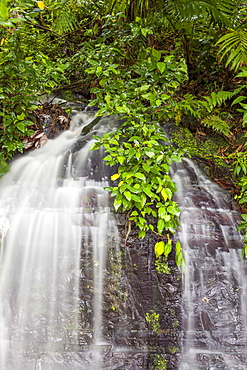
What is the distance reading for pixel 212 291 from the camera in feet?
7.71

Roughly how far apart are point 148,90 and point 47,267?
2565 mm

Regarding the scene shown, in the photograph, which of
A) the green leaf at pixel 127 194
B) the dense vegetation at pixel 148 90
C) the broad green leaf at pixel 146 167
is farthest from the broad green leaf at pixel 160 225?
the broad green leaf at pixel 146 167

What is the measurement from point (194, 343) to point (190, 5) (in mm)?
3529

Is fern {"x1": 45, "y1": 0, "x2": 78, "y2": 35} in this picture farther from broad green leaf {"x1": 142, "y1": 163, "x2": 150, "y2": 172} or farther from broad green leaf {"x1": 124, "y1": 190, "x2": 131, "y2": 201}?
broad green leaf {"x1": 124, "y1": 190, "x2": 131, "y2": 201}

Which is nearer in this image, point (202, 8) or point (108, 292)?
point (108, 292)

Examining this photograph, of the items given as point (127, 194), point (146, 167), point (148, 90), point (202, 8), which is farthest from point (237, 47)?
point (127, 194)

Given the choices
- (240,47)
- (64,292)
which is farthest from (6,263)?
(240,47)

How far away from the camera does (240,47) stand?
3.27 m

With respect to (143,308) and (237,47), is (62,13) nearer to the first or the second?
(237,47)

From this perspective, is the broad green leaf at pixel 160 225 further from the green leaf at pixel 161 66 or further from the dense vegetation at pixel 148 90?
the green leaf at pixel 161 66

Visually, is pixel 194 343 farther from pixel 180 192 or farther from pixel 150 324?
pixel 180 192

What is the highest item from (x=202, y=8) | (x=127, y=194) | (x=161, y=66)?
(x=202, y=8)

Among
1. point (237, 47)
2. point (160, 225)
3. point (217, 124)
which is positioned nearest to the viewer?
point (160, 225)

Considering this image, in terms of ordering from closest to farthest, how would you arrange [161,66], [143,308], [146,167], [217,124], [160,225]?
[143,308] → [160,225] → [146,167] → [161,66] → [217,124]
